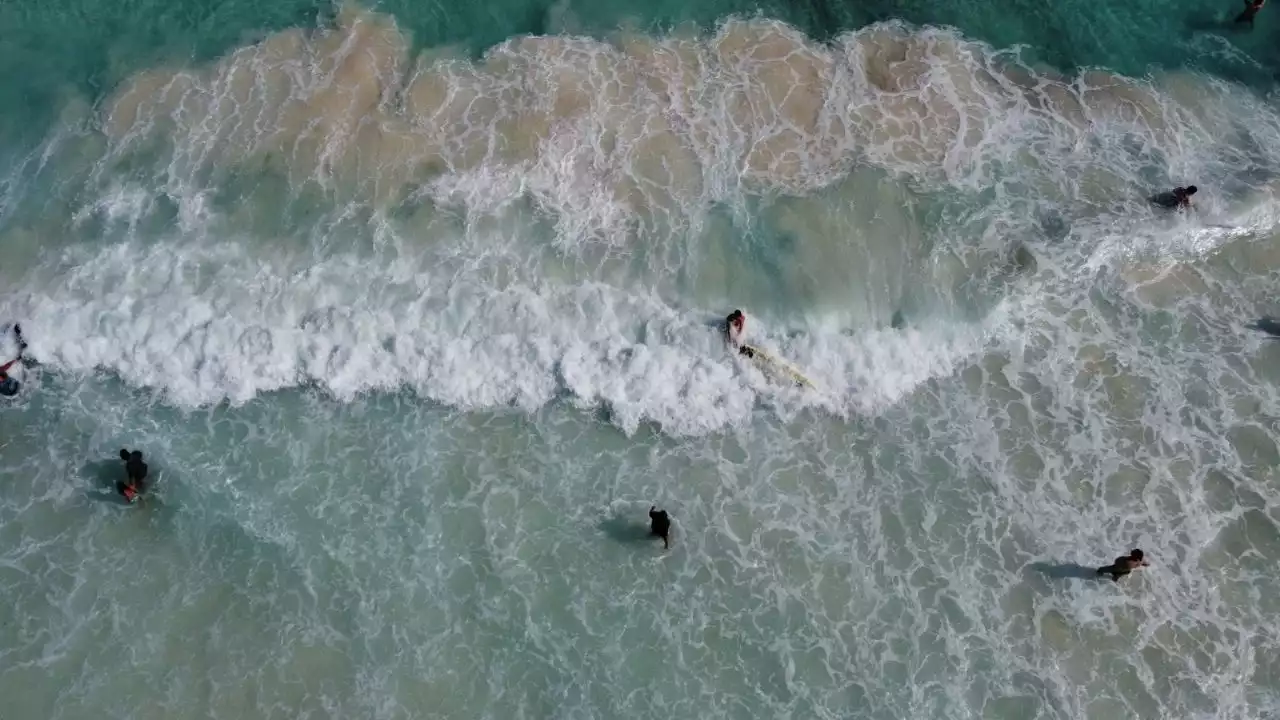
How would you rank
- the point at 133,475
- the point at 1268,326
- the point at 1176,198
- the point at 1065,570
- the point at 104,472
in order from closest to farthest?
the point at 1065,570, the point at 133,475, the point at 104,472, the point at 1268,326, the point at 1176,198

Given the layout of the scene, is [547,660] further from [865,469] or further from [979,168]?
[979,168]

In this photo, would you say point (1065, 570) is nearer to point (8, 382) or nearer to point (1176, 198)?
point (1176, 198)

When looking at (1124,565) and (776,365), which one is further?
(776,365)

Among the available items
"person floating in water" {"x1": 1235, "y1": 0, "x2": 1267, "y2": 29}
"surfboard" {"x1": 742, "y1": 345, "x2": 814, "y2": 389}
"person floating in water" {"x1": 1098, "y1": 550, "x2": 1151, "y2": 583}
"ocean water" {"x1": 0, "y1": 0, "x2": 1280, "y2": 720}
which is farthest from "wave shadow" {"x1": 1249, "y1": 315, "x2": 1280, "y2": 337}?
"surfboard" {"x1": 742, "y1": 345, "x2": 814, "y2": 389}

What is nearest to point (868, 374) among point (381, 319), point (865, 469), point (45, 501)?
point (865, 469)

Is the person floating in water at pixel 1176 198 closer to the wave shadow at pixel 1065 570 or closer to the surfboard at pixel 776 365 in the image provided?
the wave shadow at pixel 1065 570

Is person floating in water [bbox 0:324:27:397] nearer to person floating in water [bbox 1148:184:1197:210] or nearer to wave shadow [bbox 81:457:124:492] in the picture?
wave shadow [bbox 81:457:124:492]

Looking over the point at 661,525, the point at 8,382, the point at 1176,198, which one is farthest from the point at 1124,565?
the point at 8,382

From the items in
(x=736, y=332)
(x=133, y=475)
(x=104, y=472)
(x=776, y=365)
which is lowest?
(x=104, y=472)
